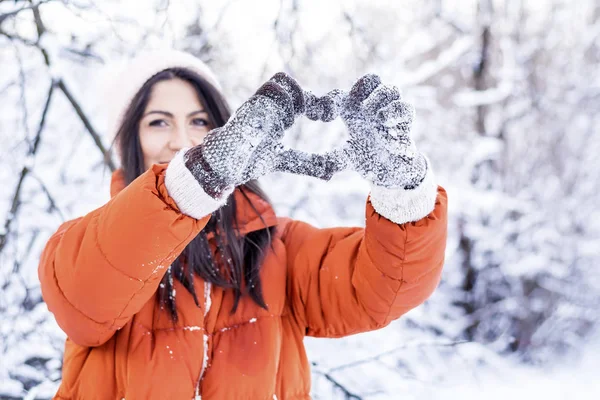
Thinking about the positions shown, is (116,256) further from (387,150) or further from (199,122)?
(199,122)

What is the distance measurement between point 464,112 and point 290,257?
4.42m

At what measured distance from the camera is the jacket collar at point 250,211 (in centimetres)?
142

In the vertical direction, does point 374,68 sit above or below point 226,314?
above

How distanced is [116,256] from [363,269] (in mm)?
629

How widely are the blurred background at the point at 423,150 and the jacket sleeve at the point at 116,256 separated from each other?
0.77m

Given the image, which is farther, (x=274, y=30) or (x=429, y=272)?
(x=274, y=30)

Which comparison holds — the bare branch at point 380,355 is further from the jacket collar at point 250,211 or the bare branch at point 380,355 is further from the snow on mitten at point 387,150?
the snow on mitten at point 387,150

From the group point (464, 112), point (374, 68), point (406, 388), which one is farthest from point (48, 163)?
point (464, 112)

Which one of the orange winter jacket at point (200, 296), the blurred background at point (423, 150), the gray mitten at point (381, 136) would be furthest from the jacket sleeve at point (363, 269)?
the blurred background at point (423, 150)

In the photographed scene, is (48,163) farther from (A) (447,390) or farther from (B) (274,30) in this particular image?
(A) (447,390)

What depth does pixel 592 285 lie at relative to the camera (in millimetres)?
5316

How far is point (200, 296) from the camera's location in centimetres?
128

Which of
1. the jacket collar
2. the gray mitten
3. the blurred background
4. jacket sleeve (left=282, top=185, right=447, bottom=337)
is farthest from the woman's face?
the gray mitten

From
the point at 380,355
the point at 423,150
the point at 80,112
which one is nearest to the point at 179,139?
the point at 80,112
